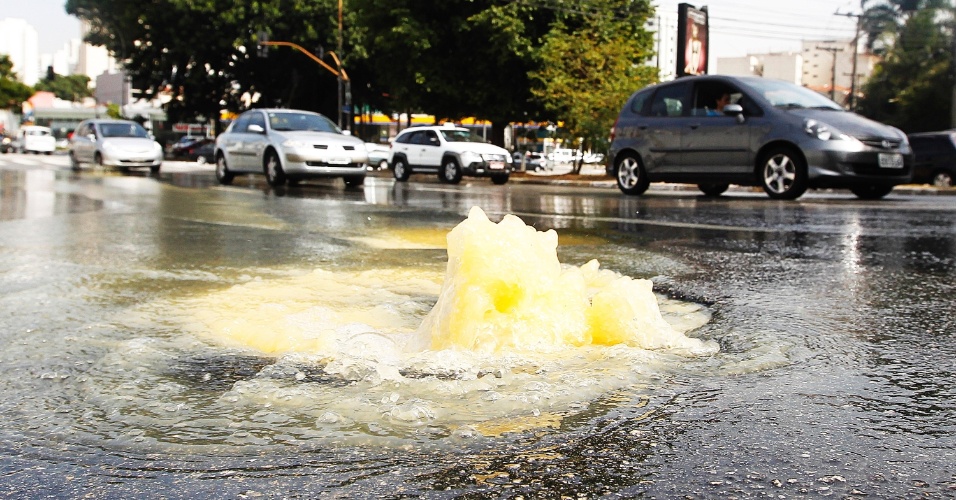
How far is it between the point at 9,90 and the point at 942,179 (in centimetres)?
9889

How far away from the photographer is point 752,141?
1352 cm

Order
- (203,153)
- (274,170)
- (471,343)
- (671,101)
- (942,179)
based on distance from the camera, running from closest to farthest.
A: (471,343) < (671,101) < (274,170) < (942,179) < (203,153)

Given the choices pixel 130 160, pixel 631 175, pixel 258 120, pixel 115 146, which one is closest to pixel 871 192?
pixel 631 175

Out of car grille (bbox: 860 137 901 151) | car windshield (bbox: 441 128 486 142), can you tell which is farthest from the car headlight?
car windshield (bbox: 441 128 486 142)

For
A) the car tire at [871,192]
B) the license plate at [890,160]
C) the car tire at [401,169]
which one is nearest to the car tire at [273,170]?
the car tire at [401,169]

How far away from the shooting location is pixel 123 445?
99.3 inches

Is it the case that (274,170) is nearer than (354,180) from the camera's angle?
Yes

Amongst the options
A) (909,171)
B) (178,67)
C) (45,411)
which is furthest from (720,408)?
(178,67)

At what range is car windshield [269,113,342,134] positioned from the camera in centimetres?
1948

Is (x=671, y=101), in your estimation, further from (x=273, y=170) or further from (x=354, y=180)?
(x=273, y=170)

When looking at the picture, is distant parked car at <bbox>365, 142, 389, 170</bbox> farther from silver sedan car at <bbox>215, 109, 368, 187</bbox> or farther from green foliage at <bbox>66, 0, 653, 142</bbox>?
silver sedan car at <bbox>215, 109, 368, 187</bbox>

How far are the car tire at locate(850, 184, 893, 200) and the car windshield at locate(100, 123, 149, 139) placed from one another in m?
19.6

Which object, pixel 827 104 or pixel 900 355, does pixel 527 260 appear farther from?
pixel 827 104

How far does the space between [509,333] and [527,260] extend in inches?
12.5
